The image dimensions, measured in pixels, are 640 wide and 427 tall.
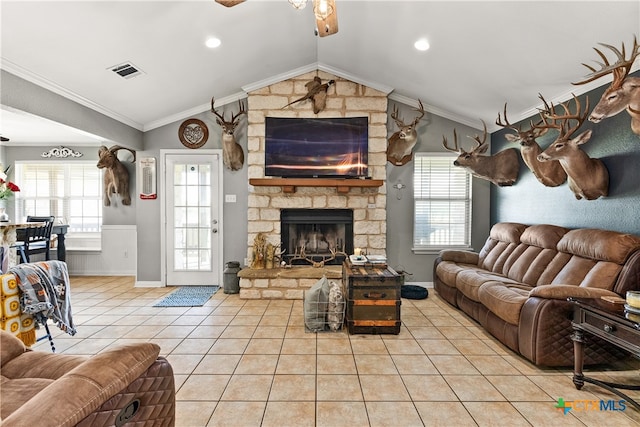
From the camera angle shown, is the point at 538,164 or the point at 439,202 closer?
the point at 538,164

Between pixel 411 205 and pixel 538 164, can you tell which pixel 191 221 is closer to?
pixel 411 205

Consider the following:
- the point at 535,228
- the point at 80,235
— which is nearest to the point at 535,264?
the point at 535,228

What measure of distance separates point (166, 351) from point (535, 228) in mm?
3999

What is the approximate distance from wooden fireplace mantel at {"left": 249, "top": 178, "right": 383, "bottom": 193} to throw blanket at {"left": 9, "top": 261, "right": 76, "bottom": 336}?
8.31ft

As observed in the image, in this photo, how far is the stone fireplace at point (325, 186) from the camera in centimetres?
499

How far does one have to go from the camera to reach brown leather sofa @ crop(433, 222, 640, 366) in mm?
2553

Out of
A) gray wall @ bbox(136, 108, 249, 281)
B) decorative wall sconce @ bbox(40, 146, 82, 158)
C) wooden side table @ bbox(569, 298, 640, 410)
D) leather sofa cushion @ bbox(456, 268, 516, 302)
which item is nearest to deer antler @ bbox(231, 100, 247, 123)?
gray wall @ bbox(136, 108, 249, 281)

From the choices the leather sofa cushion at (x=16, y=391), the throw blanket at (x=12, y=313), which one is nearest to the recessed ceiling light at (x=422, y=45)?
the leather sofa cushion at (x=16, y=391)

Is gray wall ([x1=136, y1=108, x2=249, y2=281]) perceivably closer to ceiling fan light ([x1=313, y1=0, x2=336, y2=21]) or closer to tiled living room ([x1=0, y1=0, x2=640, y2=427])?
tiled living room ([x1=0, y1=0, x2=640, y2=427])

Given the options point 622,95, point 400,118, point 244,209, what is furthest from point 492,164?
point 244,209

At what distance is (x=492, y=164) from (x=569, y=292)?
2.46 metres

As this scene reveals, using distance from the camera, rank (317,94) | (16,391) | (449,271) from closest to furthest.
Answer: (16,391) < (449,271) < (317,94)

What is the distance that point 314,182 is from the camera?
479cm

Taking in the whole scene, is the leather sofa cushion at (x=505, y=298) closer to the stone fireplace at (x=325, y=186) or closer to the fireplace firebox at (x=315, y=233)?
the stone fireplace at (x=325, y=186)
